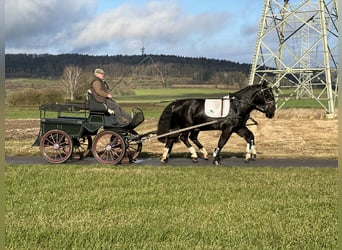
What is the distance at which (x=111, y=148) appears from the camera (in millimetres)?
11258

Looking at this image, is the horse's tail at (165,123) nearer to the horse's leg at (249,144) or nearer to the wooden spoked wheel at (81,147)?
the horse's leg at (249,144)

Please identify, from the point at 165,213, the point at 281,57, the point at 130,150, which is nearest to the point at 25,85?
the point at 281,57

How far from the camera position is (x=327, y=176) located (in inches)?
354

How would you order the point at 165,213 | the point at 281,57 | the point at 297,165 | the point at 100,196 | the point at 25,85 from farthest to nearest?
the point at 25,85, the point at 281,57, the point at 297,165, the point at 100,196, the point at 165,213

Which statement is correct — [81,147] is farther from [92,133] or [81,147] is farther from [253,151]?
[253,151]

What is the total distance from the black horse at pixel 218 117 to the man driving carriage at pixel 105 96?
1.05 meters

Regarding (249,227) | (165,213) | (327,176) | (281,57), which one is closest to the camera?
(249,227)

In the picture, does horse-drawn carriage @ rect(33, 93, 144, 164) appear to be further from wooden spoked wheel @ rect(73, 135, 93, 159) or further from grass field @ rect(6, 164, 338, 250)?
grass field @ rect(6, 164, 338, 250)

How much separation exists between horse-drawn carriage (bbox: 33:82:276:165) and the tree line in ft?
3.75

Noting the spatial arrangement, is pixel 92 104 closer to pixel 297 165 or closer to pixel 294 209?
pixel 297 165

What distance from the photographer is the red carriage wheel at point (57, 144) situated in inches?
453

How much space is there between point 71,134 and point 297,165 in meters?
5.60

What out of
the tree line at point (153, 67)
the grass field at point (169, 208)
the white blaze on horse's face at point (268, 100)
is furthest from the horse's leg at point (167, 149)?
the white blaze on horse's face at point (268, 100)

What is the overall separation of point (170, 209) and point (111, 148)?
5.46 metres
